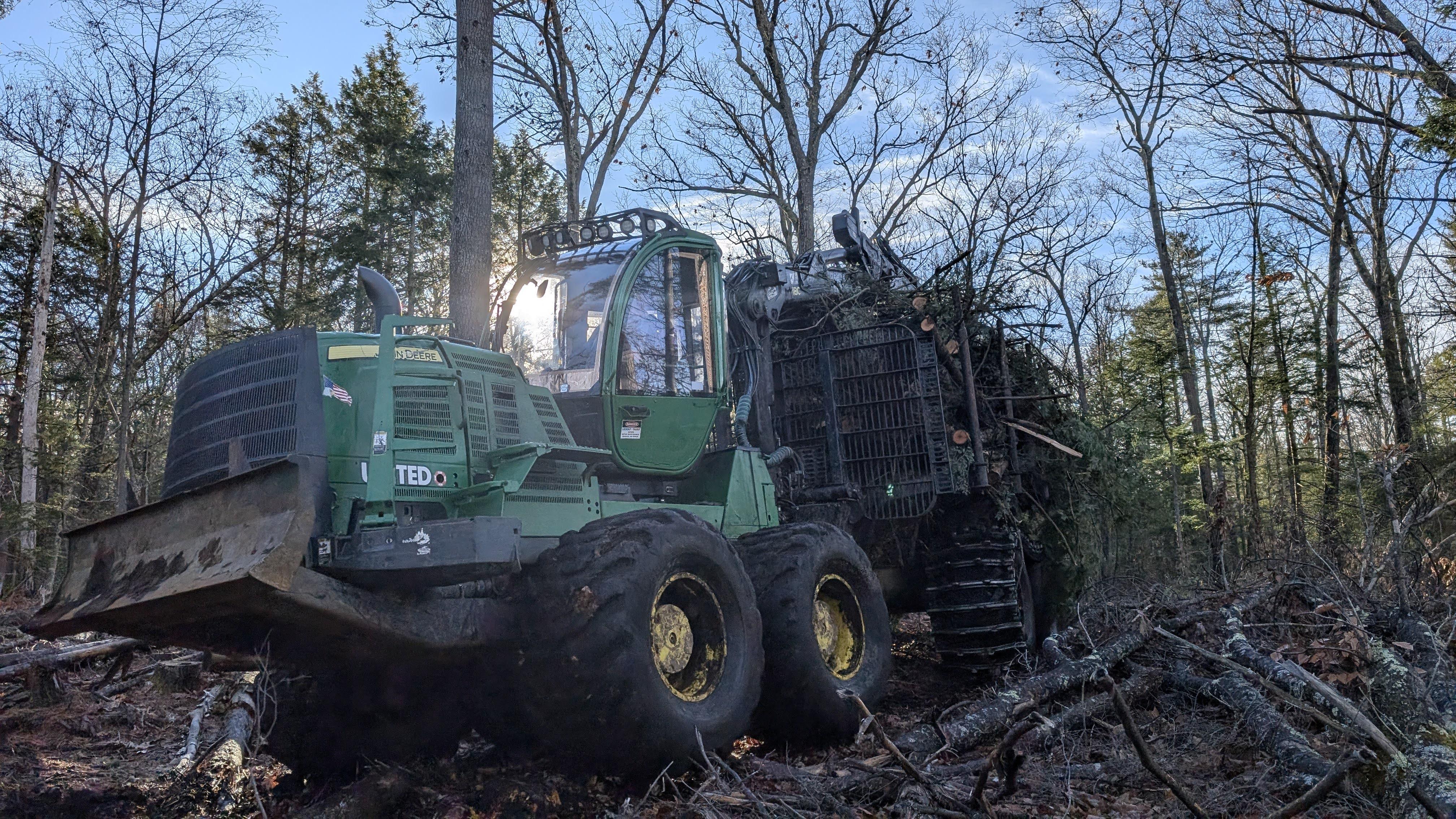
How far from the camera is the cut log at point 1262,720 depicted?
420 cm

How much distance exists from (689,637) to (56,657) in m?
5.14

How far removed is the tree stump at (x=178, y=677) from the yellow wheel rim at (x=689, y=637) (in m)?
4.86

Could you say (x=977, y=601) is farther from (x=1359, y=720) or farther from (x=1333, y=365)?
(x=1333, y=365)

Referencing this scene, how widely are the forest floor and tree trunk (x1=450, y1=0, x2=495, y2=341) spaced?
4.59 meters

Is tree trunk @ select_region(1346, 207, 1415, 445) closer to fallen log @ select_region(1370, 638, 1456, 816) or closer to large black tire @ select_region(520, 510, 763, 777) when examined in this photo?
fallen log @ select_region(1370, 638, 1456, 816)

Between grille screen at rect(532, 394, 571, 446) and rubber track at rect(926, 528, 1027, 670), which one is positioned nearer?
grille screen at rect(532, 394, 571, 446)

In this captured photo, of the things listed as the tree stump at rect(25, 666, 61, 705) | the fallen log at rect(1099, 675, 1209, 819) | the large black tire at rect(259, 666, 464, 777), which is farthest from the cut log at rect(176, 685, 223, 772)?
the fallen log at rect(1099, 675, 1209, 819)

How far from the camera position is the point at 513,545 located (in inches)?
188

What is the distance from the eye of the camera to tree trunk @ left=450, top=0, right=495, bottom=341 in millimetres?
11039

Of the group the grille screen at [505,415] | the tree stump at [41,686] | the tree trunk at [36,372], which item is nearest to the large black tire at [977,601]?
the grille screen at [505,415]

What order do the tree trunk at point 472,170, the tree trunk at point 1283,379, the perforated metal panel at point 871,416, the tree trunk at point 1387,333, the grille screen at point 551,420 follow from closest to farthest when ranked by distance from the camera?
1. the grille screen at point 551,420
2. the perforated metal panel at point 871,416
3. the tree trunk at point 472,170
4. the tree trunk at point 1387,333
5. the tree trunk at point 1283,379

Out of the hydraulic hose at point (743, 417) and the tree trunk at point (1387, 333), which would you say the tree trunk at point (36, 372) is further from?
the tree trunk at point (1387, 333)

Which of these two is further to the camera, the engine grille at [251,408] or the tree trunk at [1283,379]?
the tree trunk at [1283,379]

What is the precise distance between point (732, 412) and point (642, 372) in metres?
1.49
